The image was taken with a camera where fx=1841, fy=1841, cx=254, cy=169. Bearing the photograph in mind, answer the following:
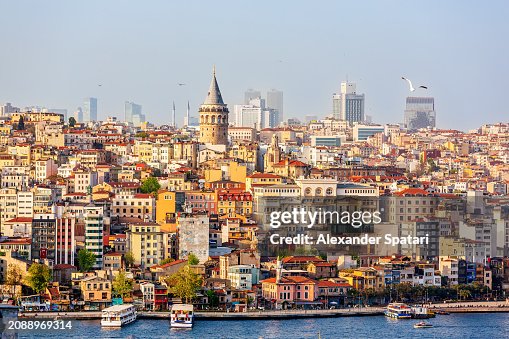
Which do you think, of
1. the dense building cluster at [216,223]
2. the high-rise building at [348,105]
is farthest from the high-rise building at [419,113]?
the dense building cluster at [216,223]

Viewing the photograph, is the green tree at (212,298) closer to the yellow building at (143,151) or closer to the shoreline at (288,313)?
the shoreline at (288,313)

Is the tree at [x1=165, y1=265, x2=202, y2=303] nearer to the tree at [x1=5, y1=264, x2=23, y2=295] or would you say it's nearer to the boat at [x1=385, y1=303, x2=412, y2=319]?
the tree at [x1=5, y1=264, x2=23, y2=295]

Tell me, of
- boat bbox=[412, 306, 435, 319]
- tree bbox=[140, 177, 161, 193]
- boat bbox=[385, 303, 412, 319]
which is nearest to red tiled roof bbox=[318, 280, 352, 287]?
A: boat bbox=[385, 303, 412, 319]

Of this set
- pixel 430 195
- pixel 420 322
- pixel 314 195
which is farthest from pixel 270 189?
pixel 420 322

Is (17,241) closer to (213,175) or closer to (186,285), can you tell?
(186,285)

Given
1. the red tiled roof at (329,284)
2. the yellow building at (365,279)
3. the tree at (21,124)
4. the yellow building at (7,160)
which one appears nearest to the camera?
the red tiled roof at (329,284)

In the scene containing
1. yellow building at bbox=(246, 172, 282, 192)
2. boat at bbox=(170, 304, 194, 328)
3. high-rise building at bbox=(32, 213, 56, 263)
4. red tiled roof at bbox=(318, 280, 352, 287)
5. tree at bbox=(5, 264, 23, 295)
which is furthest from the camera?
yellow building at bbox=(246, 172, 282, 192)
